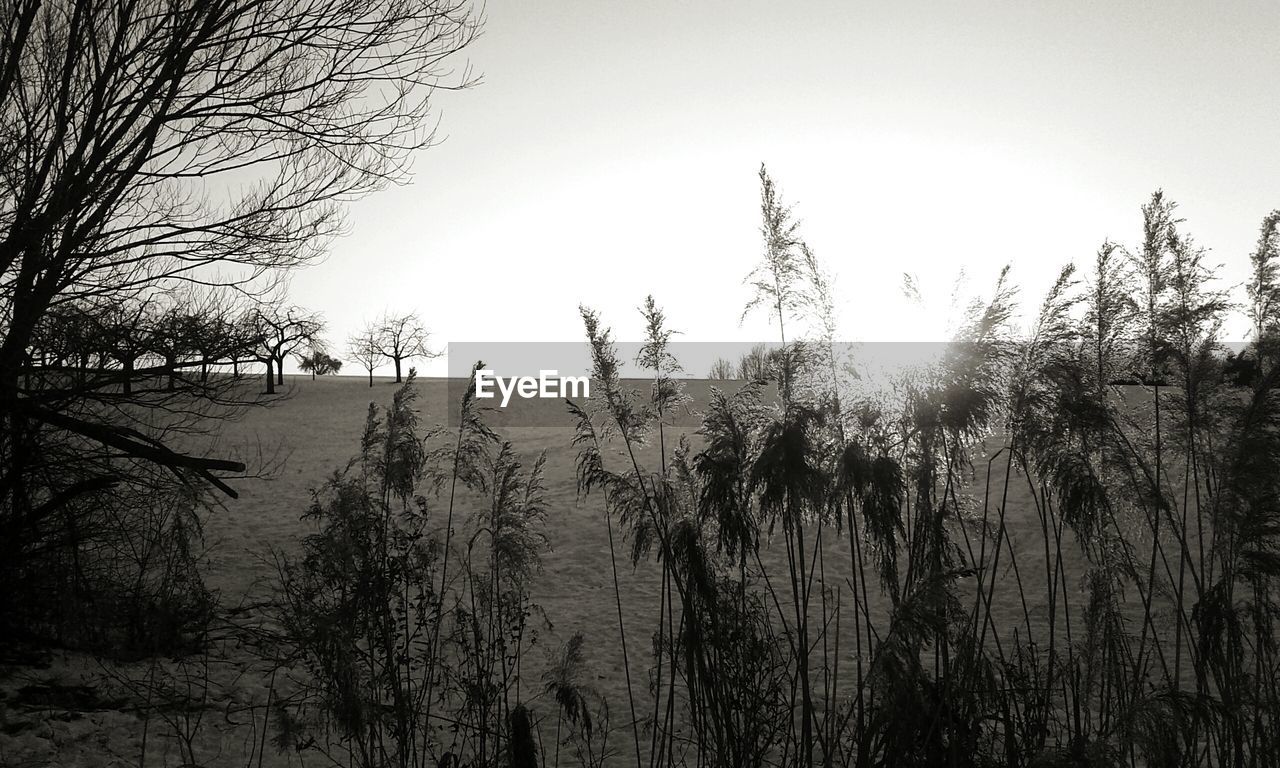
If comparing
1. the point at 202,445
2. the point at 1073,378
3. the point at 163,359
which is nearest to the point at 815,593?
the point at 1073,378

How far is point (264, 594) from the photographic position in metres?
12.6

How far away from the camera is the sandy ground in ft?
23.4

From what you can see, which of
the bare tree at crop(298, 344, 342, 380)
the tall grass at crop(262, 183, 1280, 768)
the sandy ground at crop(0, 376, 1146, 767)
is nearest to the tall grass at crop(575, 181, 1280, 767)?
the tall grass at crop(262, 183, 1280, 768)

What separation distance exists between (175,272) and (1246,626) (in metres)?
9.92

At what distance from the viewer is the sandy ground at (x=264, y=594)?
7129 millimetres

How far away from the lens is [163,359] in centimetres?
745

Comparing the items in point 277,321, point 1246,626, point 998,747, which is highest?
point 277,321

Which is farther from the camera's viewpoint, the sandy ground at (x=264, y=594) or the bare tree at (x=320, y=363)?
the bare tree at (x=320, y=363)

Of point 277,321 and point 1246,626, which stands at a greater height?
point 277,321

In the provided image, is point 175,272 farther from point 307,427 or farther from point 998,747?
point 307,427

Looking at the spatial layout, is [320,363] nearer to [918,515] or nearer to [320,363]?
[320,363]


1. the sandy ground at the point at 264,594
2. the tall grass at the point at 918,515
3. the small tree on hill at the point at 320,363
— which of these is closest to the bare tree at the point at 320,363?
the small tree on hill at the point at 320,363

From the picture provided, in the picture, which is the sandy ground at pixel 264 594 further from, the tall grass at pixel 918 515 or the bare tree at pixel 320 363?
the bare tree at pixel 320 363

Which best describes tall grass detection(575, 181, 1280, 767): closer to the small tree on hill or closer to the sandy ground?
the sandy ground
